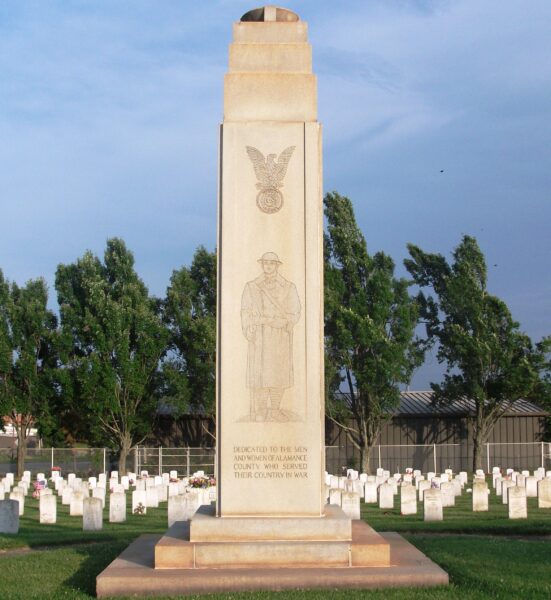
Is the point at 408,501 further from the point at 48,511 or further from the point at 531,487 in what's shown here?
the point at 48,511

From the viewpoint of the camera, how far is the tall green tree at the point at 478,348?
40.5m

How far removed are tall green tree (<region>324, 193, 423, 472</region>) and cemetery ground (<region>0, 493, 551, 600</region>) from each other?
71.0 ft

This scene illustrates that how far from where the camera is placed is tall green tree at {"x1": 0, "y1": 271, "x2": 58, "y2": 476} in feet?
133

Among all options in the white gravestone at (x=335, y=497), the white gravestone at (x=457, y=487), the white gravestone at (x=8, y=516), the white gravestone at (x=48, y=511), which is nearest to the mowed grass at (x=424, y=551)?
the white gravestone at (x=8, y=516)

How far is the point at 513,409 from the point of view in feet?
147

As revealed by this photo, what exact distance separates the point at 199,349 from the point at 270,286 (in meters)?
31.4

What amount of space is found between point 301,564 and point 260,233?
3634 mm

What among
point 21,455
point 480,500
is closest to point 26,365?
point 21,455

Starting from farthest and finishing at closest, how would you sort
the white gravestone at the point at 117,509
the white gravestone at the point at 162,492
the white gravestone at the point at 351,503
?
the white gravestone at the point at 162,492 < the white gravestone at the point at 117,509 < the white gravestone at the point at 351,503

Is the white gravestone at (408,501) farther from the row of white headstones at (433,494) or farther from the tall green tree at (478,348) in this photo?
the tall green tree at (478,348)

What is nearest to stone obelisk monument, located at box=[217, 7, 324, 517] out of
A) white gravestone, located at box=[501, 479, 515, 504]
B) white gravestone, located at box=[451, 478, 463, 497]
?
white gravestone, located at box=[501, 479, 515, 504]

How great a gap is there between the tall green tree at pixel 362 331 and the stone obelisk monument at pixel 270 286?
2886 cm

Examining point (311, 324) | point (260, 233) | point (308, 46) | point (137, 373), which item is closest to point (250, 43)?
point (308, 46)

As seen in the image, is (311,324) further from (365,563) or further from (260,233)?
(365,563)
